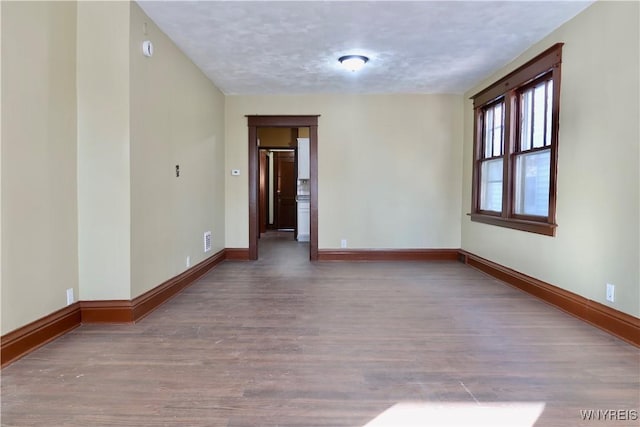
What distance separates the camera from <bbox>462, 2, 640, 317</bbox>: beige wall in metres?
2.46

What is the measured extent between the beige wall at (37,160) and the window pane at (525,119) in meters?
4.20

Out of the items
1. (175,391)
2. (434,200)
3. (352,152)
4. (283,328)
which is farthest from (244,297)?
(434,200)

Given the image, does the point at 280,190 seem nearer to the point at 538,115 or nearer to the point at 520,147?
the point at 520,147

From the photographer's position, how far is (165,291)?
329 centimetres

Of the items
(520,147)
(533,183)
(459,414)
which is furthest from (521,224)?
(459,414)

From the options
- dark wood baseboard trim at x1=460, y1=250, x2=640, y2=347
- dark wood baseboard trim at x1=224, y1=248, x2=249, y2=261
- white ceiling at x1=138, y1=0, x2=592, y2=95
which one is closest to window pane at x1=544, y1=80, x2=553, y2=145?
white ceiling at x1=138, y1=0, x2=592, y2=95

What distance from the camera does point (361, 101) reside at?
537cm

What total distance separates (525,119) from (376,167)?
2.11m

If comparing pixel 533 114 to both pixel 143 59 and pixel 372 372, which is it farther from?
pixel 143 59

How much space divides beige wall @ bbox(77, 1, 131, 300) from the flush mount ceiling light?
2.10 meters

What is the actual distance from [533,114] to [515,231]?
1250 millimetres

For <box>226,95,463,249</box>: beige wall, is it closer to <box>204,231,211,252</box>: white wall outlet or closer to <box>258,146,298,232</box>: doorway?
<box>204,231,211,252</box>: white wall outlet

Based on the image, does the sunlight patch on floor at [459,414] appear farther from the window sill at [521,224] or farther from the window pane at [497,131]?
the window pane at [497,131]

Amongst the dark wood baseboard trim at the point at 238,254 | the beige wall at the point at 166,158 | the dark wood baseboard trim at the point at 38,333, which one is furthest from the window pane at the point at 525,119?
the dark wood baseboard trim at the point at 38,333
